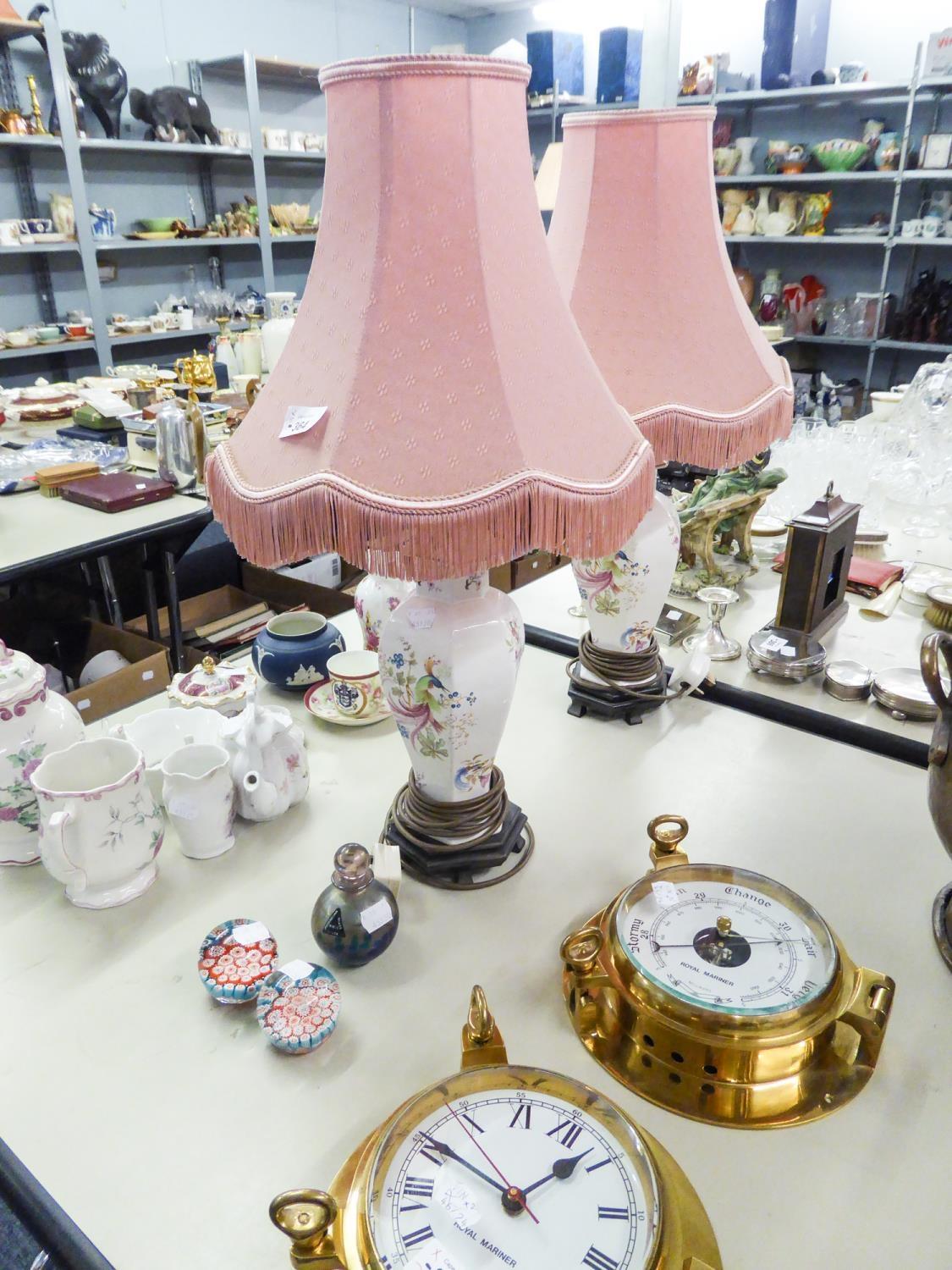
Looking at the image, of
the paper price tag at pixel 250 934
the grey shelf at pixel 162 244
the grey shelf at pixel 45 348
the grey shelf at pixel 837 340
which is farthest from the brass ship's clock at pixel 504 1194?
the grey shelf at pixel 837 340

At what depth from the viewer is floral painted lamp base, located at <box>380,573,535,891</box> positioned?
0.84m

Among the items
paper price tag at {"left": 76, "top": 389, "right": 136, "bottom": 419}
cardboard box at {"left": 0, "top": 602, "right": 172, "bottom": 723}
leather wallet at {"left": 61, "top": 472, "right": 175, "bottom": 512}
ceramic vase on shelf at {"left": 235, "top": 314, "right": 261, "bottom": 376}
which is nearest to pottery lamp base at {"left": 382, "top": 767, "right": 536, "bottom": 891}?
cardboard box at {"left": 0, "top": 602, "right": 172, "bottom": 723}

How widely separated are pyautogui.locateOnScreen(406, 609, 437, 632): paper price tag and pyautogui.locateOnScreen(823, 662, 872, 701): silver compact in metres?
0.70

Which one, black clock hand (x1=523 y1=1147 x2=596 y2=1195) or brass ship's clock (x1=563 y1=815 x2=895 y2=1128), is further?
brass ship's clock (x1=563 y1=815 x2=895 y2=1128)

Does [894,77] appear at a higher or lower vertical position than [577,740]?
higher

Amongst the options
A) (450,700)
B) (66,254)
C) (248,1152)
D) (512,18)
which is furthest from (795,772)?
(512,18)

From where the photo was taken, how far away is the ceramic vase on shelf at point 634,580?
3.68 feet

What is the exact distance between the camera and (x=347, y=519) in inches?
27.6

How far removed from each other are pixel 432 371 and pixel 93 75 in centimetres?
431

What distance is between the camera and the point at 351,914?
810 millimetres

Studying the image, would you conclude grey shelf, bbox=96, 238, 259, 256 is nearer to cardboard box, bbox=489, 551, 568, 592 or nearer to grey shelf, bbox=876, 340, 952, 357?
cardboard box, bbox=489, 551, 568, 592

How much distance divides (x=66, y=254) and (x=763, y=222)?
11.7 ft

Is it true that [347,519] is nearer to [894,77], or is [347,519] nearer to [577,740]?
[577,740]

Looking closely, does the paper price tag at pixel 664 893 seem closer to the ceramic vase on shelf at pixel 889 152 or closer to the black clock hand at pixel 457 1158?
the black clock hand at pixel 457 1158
